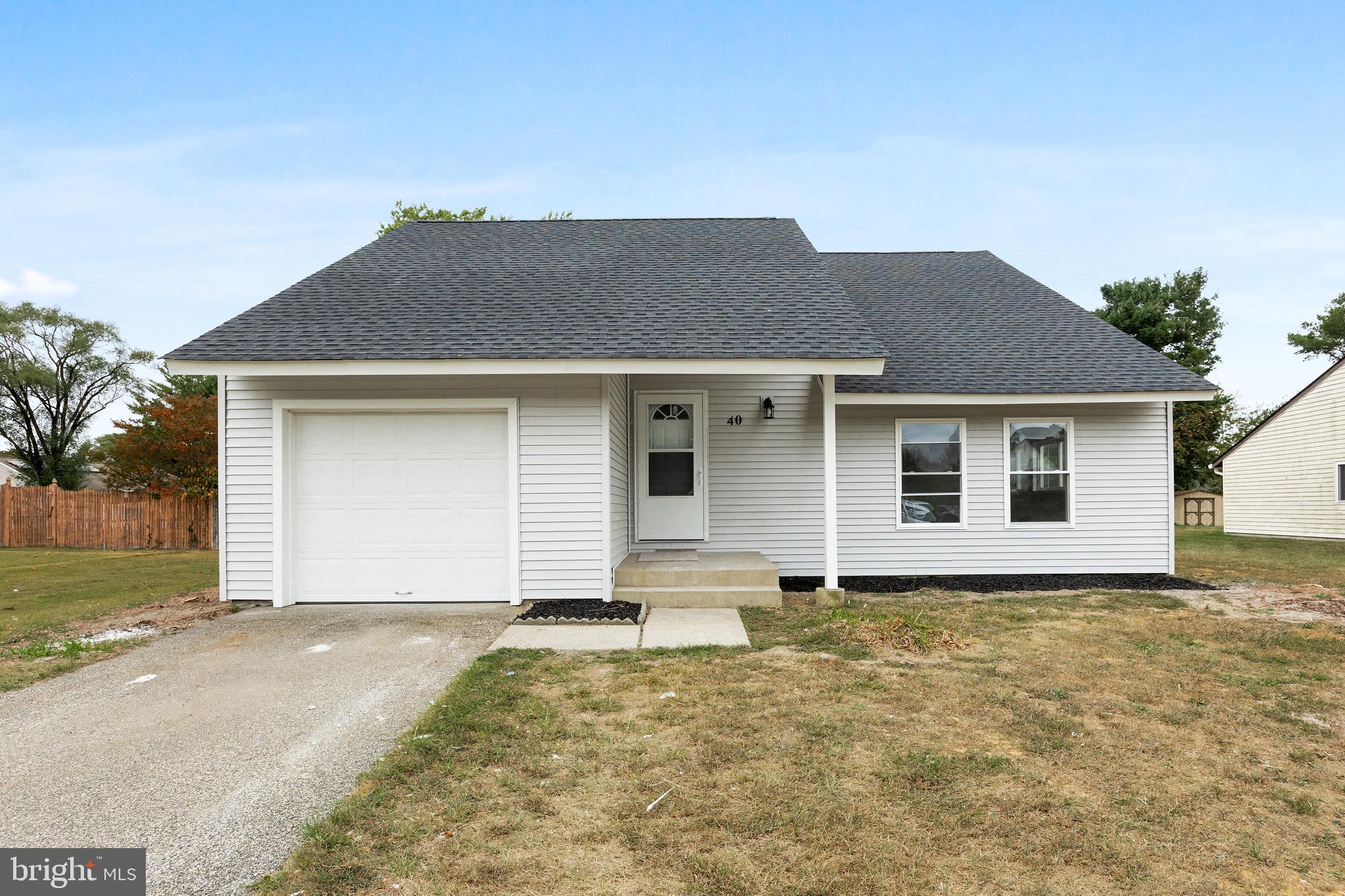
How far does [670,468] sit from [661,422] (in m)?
0.65

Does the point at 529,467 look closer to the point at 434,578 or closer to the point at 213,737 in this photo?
the point at 434,578

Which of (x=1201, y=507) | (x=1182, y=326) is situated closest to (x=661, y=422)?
(x=1201, y=507)

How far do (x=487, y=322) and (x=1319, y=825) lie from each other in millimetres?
7470

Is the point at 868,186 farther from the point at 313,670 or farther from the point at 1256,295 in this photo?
the point at 1256,295

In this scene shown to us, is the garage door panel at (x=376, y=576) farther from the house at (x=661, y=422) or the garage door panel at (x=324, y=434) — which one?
the garage door panel at (x=324, y=434)

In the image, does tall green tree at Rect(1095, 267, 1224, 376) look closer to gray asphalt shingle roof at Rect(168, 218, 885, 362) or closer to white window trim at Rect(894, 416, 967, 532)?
white window trim at Rect(894, 416, 967, 532)

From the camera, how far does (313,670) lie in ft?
17.1

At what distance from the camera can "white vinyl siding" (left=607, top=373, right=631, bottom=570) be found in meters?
7.98

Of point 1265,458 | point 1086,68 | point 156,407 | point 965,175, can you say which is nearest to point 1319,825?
point 1086,68

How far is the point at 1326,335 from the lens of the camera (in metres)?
36.7

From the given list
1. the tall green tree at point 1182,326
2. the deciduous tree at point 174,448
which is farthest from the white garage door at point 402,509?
the tall green tree at point 1182,326

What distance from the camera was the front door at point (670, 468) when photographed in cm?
984

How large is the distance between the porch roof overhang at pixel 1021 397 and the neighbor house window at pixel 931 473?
0.79 meters

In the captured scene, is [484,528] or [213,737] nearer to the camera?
[213,737]
